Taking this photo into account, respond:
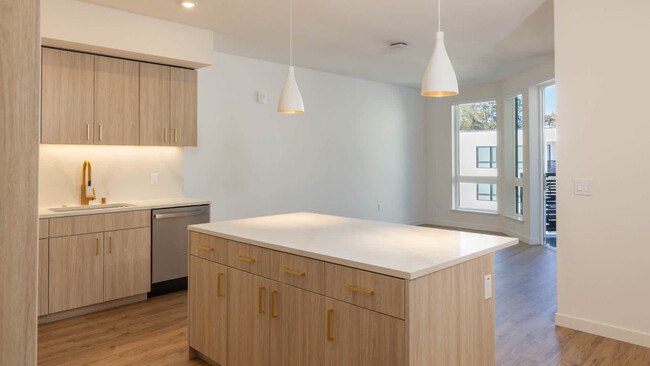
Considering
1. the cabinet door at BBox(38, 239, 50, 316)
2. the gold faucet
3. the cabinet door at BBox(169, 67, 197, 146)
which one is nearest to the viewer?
the cabinet door at BBox(38, 239, 50, 316)

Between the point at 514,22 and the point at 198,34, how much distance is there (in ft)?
10.3

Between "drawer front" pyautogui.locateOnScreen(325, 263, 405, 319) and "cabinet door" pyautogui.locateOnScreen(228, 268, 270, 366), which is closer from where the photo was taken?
"drawer front" pyautogui.locateOnScreen(325, 263, 405, 319)

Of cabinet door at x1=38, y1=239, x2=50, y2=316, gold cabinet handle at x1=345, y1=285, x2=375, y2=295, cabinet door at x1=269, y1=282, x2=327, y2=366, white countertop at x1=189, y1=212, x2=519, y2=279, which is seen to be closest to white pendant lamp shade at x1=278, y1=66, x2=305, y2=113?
white countertop at x1=189, y1=212, x2=519, y2=279

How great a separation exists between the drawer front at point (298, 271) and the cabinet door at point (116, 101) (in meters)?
2.56

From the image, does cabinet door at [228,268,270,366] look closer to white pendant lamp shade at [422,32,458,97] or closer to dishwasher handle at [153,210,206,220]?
white pendant lamp shade at [422,32,458,97]

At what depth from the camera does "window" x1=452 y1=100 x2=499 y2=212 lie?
24.7 feet

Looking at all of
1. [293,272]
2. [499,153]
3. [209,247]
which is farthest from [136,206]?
[499,153]

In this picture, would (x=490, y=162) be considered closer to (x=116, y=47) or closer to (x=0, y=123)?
(x=116, y=47)

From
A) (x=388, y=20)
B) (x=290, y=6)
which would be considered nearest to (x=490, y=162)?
(x=388, y=20)

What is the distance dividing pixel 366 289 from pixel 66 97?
129 inches

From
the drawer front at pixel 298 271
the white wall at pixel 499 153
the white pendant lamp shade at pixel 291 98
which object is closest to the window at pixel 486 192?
the white wall at pixel 499 153

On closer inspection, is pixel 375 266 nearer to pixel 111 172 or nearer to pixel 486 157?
pixel 111 172

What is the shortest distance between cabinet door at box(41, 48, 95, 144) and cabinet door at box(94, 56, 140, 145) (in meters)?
0.07

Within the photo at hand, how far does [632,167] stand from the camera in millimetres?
2922
